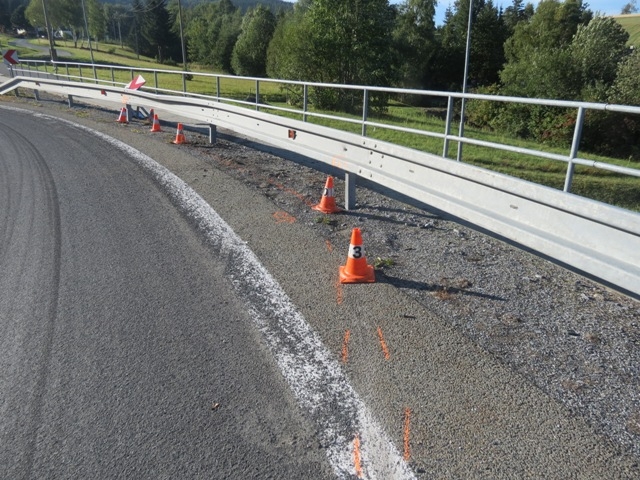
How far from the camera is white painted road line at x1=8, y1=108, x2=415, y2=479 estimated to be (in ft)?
9.05

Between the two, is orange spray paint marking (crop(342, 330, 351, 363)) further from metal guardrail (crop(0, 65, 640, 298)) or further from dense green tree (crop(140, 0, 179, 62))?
dense green tree (crop(140, 0, 179, 62))

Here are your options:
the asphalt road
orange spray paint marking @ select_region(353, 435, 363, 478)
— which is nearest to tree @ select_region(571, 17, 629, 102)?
the asphalt road

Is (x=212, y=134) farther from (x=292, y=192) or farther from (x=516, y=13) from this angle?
(x=516, y=13)

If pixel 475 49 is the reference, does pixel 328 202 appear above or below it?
below

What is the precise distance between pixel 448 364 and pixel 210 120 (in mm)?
9366

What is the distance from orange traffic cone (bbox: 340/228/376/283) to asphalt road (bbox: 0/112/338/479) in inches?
41.8

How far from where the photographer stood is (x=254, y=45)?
7175 cm

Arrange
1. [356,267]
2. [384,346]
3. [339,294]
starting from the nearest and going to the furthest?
[384,346] < [339,294] < [356,267]

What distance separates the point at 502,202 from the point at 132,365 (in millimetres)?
3151

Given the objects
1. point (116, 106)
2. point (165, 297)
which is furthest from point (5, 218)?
point (116, 106)

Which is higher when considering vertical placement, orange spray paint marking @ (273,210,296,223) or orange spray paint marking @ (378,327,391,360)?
orange spray paint marking @ (378,327,391,360)

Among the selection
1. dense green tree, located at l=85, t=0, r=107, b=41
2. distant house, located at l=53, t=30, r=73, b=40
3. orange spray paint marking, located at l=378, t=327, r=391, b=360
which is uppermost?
dense green tree, located at l=85, t=0, r=107, b=41

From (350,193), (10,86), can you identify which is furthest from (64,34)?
(350,193)

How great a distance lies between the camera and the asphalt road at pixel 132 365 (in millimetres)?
2771
